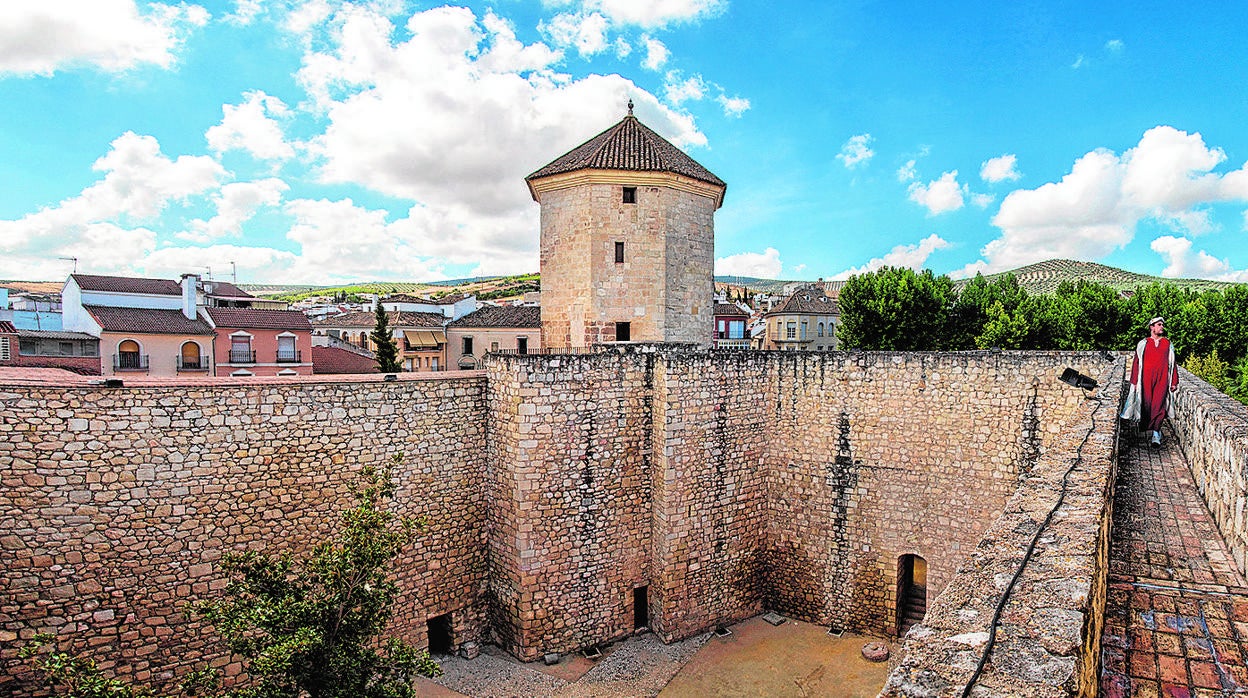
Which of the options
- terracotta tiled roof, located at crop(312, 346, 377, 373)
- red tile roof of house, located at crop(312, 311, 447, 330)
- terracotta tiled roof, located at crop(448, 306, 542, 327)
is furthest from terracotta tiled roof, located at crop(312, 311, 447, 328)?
terracotta tiled roof, located at crop(312, 346, 377, 373)

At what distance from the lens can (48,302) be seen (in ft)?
104

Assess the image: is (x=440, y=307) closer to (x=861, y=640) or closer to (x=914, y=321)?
(x=914, y=321)

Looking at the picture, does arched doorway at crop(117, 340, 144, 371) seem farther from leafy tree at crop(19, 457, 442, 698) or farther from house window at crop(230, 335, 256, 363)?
leafy tree at crop(19, 457, 442, 698)

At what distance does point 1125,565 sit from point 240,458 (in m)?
9.84

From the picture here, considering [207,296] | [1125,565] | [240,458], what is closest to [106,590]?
[240,458]

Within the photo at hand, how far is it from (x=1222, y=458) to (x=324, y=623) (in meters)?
7.65

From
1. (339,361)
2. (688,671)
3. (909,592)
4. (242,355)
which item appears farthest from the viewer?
(339,361)

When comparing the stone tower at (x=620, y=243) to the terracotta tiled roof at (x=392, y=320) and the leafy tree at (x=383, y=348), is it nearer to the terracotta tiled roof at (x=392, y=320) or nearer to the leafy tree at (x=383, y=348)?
the leafy tree at (x=383, y=348)

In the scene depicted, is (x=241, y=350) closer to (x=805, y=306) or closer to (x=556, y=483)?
(x=556, y=483)

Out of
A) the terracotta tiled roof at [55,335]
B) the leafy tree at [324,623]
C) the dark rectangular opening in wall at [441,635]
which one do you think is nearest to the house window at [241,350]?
the terracotta tiled roof at [55,335]

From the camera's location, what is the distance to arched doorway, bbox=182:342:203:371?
21766mm

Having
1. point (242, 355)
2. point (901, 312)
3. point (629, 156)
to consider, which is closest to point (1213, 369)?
point (901, 312)

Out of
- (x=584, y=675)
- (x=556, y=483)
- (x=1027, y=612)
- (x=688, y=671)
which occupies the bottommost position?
(x=688, y=671)

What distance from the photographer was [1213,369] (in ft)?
63.2
